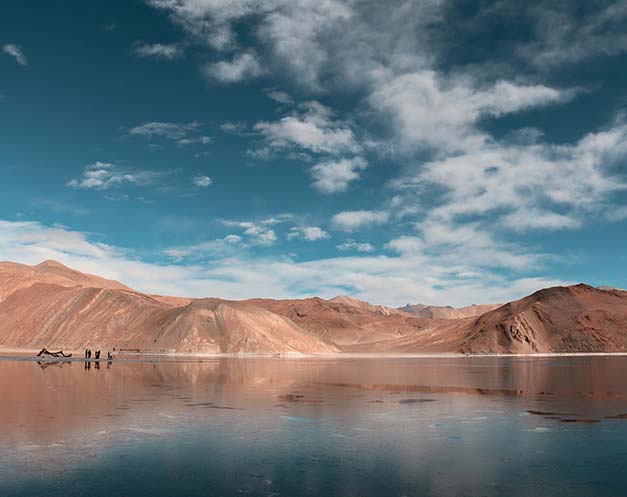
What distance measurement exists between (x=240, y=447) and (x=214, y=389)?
18981 mm

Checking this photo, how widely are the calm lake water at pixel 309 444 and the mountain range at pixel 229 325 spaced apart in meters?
76.5

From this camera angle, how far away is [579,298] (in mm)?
161375

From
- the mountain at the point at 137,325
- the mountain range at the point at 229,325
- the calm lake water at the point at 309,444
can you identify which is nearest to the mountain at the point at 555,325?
the mountain range at the point at 229,325

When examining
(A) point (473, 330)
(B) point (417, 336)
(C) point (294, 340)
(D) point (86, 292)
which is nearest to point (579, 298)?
(A) point (473, 330)

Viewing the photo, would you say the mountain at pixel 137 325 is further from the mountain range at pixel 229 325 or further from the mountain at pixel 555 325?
the mountain at pixel 555 325

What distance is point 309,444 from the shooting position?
17.5m

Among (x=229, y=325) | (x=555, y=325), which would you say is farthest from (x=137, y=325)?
(x=555, y=325)

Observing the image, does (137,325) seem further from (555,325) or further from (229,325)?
(555,325)

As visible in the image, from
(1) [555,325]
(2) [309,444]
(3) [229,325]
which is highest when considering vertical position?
(1) [555,325]

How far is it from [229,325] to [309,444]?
94831 millimetres

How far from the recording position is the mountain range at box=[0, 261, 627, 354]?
108438mm

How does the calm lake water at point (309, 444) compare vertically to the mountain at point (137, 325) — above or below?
below

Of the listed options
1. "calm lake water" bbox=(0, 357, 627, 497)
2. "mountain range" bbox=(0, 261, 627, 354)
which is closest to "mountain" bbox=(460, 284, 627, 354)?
"mountain range" bbox=(0, 261, 627, 354)

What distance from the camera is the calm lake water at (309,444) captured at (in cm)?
1299
